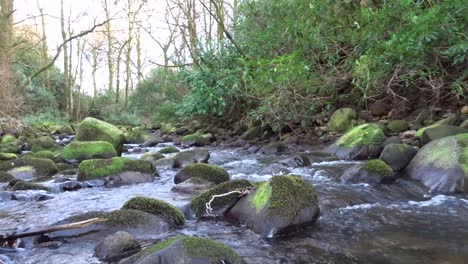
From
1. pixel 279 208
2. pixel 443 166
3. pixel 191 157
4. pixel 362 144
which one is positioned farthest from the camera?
pixel 191 157

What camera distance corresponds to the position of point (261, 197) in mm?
4285

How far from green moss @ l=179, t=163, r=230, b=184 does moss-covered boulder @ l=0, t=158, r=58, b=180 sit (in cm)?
286

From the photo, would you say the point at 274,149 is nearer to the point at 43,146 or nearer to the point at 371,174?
the point at 371,174

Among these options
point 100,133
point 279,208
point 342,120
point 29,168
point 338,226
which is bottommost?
point 338,226

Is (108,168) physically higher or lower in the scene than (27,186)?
higher

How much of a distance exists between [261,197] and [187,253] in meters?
1.45

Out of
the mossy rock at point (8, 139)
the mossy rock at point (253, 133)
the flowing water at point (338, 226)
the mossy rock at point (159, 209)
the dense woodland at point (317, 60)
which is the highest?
the dense woodland at point (317, 60)

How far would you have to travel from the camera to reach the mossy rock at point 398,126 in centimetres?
884

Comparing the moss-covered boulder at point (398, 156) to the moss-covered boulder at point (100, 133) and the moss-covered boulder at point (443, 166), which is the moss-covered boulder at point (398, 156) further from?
the moss-covered boulder at point (100, 133)

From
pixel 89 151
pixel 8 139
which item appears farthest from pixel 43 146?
pixel 89 151

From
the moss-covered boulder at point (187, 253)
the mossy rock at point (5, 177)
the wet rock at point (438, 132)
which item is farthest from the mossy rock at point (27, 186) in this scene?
the wet rock at point (438, 132)

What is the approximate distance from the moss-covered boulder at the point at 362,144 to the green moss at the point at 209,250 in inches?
204

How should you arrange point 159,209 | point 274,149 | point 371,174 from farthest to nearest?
1. point 274,149
2. point 371,174
3. point 159,209

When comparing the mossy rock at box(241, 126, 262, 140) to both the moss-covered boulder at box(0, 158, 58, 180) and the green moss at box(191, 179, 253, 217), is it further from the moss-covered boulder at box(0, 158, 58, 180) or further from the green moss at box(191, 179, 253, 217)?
the green moss at box(191, 179, 253, 217)
